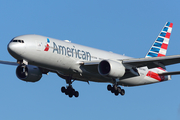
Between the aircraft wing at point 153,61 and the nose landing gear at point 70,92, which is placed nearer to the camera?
the aircraft wing at point 153,61

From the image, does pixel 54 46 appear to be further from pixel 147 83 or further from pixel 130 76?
pixel 147 83

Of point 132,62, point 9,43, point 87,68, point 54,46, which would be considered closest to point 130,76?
point 132,62

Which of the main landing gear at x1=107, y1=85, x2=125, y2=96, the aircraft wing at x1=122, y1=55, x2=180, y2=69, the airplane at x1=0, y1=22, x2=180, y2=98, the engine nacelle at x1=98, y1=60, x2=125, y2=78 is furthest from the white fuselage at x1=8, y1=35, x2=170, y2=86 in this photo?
the aircraft wing at x1=122, y1=55, x2=180, y2=69

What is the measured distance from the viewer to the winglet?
49000 millimetres

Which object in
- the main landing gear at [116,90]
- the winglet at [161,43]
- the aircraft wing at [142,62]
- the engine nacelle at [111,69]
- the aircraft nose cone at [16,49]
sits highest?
the winglet at [161,43]

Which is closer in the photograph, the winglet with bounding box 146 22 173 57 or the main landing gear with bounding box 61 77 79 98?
the main landing gear with bounding box 61 77 79 98

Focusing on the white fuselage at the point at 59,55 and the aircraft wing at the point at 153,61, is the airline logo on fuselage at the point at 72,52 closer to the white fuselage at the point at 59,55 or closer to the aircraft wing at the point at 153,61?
the white fuselage at the point at 59,55

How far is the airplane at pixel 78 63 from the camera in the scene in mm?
34938

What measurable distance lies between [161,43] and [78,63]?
17.2m

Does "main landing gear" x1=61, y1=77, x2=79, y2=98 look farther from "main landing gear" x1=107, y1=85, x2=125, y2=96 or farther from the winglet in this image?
the winglet

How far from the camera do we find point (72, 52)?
37406 millimetres

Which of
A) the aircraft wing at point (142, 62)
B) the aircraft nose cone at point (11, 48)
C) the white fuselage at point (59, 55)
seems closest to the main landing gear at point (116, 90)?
the white fuselage at point (59, 55)

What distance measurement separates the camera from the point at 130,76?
40938 mm

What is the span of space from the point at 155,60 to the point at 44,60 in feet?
36.4
